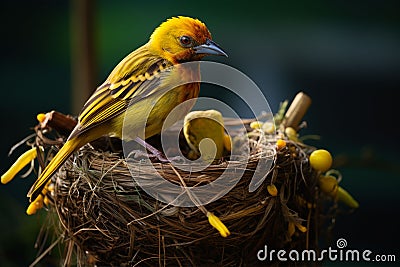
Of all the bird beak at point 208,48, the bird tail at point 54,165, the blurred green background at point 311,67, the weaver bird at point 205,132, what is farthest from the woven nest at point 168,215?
the blurred green background at point 311,67

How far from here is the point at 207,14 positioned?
278 centimetres

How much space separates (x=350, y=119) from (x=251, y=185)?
4.79 ft

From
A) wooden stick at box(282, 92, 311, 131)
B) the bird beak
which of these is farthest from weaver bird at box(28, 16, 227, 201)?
wooden stick at box(282, 92, 311, 131)

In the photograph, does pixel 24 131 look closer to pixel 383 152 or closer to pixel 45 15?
pixel 45 15

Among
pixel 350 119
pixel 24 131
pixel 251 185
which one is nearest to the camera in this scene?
pixel 251 185

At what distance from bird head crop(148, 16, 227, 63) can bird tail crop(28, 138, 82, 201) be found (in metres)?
0.31

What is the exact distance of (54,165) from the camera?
1.37 metres

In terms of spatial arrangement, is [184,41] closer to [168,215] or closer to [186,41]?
[186,41]

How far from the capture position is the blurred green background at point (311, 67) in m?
2.65

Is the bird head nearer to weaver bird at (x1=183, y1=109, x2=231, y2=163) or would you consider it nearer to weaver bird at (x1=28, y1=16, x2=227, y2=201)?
weaver bird at (x1=28, y1=16, x2=227, y2=201)

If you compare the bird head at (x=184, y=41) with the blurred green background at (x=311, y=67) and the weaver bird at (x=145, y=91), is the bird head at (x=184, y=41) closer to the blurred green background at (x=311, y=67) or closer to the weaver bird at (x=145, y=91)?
the weaver bird at (x=145, y=91)

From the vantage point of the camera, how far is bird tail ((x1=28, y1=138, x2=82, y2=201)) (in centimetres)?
137

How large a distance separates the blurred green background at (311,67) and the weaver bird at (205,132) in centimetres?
106

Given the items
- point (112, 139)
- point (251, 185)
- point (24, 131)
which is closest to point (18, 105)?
point (24, 131)
